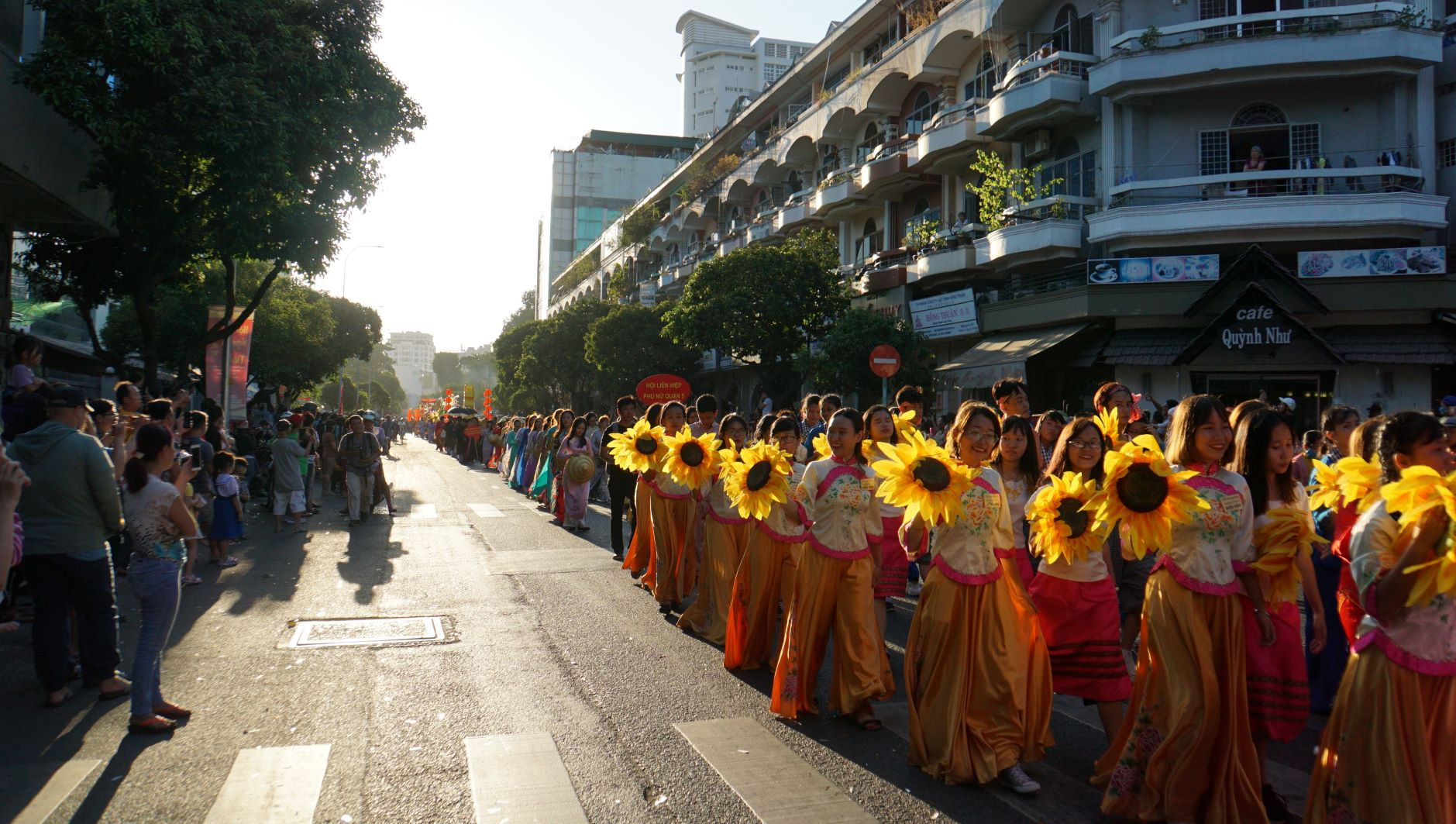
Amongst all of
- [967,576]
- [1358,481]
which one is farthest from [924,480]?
[1358,481]

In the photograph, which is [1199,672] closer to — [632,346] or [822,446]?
[822,446]

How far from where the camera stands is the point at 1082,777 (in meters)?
→ 4.98

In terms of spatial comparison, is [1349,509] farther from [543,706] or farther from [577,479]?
[577,479]

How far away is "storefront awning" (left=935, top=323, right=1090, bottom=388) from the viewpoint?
21234 millimetres

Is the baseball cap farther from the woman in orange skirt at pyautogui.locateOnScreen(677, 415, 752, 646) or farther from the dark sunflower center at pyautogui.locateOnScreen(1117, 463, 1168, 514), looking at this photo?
the dark sunflower center at pyautogui.locateOnScreen(1117, 463, 1168, 514)

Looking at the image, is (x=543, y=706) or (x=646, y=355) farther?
(x=646, y=355)

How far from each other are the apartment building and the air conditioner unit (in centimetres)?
7

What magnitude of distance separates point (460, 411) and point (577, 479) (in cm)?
3576

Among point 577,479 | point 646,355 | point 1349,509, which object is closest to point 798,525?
point 1349,509

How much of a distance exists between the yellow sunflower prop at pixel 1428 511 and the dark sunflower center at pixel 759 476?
11.3ft

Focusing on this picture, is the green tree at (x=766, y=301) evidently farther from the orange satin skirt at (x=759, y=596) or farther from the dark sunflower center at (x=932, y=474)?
the dark sunflower center at (x=932, y=474)

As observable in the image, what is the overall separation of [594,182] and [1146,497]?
309ft

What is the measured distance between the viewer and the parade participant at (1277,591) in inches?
Result: 166

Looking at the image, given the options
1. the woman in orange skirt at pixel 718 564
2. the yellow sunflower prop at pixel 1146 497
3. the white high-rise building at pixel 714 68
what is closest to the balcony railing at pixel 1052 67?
the woman in orange skirt at pixel 718 564
